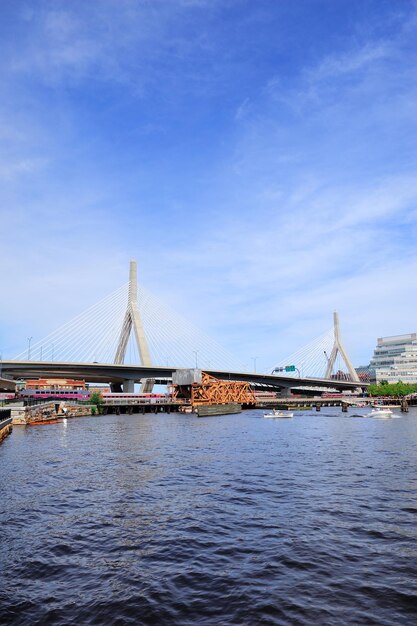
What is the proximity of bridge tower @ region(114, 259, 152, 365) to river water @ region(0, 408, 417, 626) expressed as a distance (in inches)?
3718

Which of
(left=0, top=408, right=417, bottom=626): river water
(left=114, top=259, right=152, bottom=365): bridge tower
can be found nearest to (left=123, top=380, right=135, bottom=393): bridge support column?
(left=114, top=259, right=152, bottom=365): bridge tower

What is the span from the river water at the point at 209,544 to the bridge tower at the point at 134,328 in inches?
3718

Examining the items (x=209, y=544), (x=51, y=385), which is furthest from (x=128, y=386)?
(x=209, y=544)

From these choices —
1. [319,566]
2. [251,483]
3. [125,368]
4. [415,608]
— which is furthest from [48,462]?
[125,368]

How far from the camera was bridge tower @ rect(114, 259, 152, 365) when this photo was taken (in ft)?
415

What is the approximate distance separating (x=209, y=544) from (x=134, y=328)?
115 meters

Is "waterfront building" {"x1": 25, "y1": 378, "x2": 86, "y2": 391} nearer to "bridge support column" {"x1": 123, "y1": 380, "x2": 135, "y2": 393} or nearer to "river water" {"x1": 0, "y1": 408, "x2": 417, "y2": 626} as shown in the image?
"bridge support column" {"x1": 123, "y1": 380, "x2": 135, "y2": 393}

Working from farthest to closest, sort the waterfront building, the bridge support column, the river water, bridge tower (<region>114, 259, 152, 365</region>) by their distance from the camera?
the waterfront building, the bridge support column, bridge tower (<region>114, 259, 152, 365</region>), the river water

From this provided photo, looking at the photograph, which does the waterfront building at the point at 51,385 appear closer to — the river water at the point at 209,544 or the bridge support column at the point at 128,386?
the bridge support column at the point at 128,386

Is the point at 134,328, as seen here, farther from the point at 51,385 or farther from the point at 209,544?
the point at 209,544

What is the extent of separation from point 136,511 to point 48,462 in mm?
16967

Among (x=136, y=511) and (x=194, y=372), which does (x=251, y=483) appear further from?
(x=194, y=372)

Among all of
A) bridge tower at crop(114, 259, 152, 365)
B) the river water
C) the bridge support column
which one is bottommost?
the river water

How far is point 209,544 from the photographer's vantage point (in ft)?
→ 52.3
